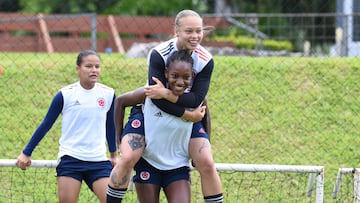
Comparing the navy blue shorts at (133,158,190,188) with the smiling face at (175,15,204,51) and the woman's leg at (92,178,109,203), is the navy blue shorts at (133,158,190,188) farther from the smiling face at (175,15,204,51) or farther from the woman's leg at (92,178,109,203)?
the smiling face at (175,15,204,51)

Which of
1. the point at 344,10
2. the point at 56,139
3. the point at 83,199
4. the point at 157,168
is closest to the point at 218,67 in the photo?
the point at 56,139

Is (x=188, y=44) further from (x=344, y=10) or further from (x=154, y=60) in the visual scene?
(x=344, y=10)

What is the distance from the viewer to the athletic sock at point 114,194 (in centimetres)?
651

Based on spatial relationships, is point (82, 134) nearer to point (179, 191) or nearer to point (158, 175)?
point (158, 175)

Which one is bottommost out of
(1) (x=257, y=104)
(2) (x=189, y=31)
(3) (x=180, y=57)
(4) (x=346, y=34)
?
(1) (x=257, y=104)

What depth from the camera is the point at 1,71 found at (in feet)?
38.7

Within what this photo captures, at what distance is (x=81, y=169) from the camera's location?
716cm

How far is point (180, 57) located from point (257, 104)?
5.11 metres

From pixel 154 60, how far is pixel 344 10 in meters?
12.6

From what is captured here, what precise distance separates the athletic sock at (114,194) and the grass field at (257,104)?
3451 millimetres

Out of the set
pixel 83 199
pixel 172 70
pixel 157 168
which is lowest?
pixel 83 199

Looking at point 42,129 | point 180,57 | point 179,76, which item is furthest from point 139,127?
point 42,129

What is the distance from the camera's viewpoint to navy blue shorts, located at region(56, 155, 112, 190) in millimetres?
7152

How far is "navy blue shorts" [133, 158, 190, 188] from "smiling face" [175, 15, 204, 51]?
988mm
